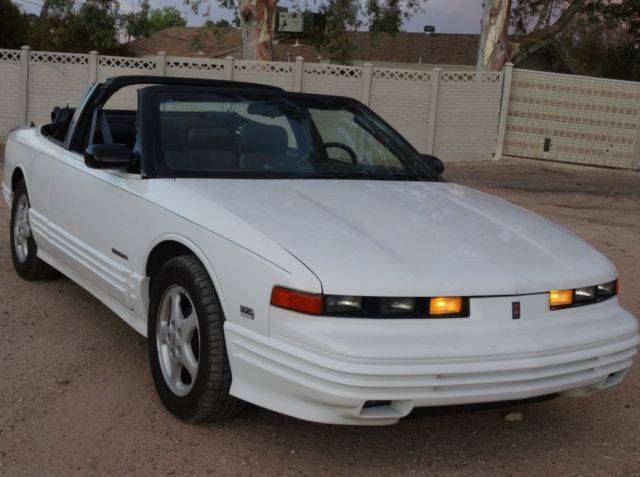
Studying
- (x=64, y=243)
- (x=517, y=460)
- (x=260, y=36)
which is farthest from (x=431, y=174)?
(x=260, y=36)

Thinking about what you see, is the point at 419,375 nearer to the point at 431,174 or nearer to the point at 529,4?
the point at 431,174

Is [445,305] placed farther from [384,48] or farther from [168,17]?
[168,17]

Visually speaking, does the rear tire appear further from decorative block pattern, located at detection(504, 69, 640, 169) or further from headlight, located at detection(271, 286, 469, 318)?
decorative block pattern, located at detection(504, 69, 640, 169)

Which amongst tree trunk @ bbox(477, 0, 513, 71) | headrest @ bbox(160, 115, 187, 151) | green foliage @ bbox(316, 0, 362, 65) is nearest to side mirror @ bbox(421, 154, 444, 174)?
headrest @ bbox(160, 115, 187, 151)

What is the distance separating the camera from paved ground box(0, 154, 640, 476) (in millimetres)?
3467

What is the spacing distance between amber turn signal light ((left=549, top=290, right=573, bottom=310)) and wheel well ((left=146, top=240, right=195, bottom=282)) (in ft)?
5.28

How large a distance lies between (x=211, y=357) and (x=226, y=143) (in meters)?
1.49

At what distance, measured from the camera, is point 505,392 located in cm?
323

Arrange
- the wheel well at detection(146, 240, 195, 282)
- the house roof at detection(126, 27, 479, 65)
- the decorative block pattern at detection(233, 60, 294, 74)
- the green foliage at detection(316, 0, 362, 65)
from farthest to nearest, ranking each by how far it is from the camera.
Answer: the house roof at detection(126, 27, 479, 65) < the green foliage at detection(316, 0, 362, 65) < the decorative block pattern at detection(233, 60, 294, 74) < the wheel well at detection(146, 240, 195, 282)

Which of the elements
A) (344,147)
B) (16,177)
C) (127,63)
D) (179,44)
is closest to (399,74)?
(127,63)

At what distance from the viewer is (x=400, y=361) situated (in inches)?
120

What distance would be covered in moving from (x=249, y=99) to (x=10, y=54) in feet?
55.6

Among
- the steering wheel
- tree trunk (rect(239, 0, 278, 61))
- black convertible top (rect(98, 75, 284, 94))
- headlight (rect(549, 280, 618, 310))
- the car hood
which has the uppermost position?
tree trunk (rect(239, 0, 278, 61))

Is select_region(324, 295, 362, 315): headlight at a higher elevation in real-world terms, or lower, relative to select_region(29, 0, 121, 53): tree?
lower
